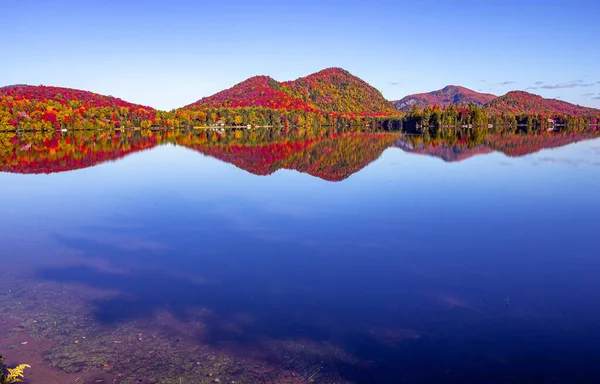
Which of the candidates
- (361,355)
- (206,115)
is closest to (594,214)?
(361,355)

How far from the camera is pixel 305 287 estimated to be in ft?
35.5

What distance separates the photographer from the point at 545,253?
13.3m

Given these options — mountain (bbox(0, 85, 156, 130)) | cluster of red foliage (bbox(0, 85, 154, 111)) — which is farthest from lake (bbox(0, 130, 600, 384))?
cluster of red foliage (bbox(0, 85, 154, 111))

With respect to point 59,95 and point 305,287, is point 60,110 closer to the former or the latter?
point 59,95

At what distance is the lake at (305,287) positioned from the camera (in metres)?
7.44

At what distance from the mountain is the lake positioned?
5096 inches

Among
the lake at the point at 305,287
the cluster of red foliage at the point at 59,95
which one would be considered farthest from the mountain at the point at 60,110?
the lake at the point at 305,287

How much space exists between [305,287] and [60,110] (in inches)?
6368

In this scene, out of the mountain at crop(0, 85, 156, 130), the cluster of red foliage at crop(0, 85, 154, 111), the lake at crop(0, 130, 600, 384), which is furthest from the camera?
the cluster of red foliage at crop(0, 85, 154, 111)

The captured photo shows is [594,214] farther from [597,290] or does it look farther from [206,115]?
[206,115]

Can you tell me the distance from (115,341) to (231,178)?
22955 mm

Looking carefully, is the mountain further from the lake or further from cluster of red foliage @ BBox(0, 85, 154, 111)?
the lake

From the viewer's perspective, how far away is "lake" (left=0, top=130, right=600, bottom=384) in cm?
744

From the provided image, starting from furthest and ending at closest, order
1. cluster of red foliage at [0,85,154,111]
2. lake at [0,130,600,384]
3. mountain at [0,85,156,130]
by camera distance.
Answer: cluster of red foliage at [0,85,154,111], mountain at [0,85,156,130], lake at [0,130,600,384]
